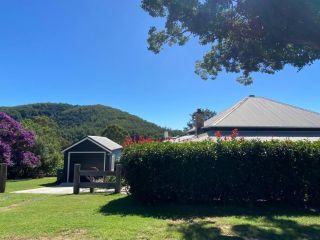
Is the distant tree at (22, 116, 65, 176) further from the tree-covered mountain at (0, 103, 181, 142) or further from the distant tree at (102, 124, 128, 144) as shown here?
the tree-covered mountain at (0, 103, 181, 142)

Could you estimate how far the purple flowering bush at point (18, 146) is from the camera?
35125mm

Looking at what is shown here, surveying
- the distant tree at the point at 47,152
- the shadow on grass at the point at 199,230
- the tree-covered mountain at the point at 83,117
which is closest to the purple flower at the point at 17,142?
the distant tree at the point at 47,152

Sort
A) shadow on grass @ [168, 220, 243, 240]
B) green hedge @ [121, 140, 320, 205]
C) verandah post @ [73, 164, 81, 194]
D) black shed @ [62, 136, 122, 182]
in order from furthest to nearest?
black shed @ [62, 136, 122, 182] → verandah post @ [73, 164, 81, 194] → green hedge @ [121, 140, 320, 205] → shadow on grass @ [168, 220, 243, 240]

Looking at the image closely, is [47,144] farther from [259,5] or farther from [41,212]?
[259,5]

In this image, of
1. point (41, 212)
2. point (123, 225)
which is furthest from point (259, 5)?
point (41, 212)

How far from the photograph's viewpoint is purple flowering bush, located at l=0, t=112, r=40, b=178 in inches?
1383

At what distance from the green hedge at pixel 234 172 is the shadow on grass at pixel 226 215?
389mm

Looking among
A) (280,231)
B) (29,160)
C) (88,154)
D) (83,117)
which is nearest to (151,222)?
(280,231)

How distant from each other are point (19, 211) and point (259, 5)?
878cm

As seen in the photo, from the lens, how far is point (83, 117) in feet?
291

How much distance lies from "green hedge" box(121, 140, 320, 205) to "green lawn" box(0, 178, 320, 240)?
0.46 metres

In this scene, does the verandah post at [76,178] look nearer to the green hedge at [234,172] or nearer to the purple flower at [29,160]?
the green hedge at [234,172]

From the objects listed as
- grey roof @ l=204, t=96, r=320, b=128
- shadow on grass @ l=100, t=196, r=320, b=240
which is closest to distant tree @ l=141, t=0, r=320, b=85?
shadow on grass @ l=100, t=196, r=320, b=240

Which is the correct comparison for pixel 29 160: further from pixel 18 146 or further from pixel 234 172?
pixel 234 172
